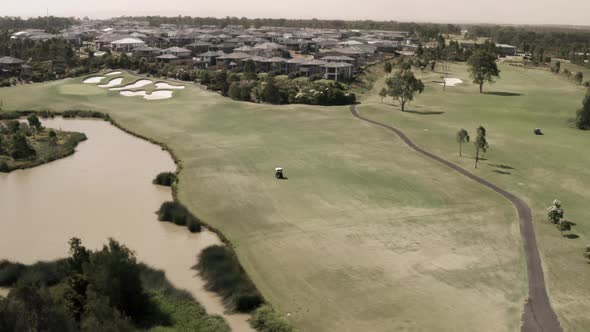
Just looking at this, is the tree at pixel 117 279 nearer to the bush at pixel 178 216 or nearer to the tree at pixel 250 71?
the bush at pixel 178 216

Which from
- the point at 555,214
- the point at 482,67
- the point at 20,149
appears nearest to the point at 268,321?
the point at 555,214

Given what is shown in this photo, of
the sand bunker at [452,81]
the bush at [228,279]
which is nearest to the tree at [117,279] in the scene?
the bush at [228,279]

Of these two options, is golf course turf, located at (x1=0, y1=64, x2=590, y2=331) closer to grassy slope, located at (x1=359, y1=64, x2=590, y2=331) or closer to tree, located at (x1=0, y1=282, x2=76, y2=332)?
grassy slope, located at (x1=359, y1=64, x2=590, y2=331)

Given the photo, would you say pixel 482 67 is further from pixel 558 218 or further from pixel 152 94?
pixel 558 218

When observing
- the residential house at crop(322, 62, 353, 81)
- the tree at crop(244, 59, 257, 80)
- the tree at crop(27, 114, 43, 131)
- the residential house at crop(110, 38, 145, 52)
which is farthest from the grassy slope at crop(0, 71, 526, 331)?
the residential house at crop(110, 38, 145, 52)

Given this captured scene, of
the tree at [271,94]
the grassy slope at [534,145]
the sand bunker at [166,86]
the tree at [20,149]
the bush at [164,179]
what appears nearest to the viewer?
the grassy slope at [534,145]

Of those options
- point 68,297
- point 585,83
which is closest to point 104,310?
point 68,297
